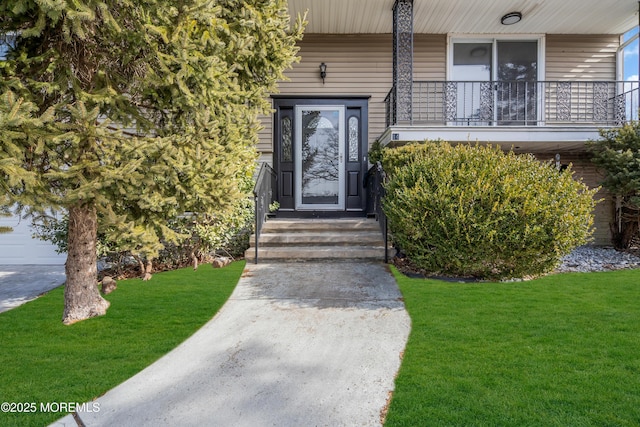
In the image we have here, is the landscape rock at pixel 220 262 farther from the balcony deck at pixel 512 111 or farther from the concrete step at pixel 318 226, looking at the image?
the balcony deck at pixel 512 111

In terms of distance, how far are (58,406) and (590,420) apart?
312 centimetres

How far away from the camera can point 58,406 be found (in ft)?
8.21

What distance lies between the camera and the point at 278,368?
10.0ft

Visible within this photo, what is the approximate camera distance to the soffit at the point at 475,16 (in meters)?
7.48

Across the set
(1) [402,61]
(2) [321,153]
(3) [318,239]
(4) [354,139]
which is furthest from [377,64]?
(3) [318,239]

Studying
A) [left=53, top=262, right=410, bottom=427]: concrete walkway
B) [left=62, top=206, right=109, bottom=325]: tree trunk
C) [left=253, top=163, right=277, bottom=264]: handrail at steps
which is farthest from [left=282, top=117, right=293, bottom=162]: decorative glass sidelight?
[left=62, top=206, right=109, bottom=325]: tree trunk

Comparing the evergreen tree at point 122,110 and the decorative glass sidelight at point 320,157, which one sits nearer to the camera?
the evergreen tree at point 122,110

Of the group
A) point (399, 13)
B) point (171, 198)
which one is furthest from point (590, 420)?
point (399, 13)

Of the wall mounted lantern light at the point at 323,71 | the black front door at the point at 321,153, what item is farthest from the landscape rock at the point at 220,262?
the wall mounted lantern light at the point at 323,71

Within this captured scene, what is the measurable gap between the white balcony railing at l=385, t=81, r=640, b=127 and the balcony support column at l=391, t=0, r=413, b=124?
1.32ft

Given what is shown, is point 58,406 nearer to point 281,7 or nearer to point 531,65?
point 281,7

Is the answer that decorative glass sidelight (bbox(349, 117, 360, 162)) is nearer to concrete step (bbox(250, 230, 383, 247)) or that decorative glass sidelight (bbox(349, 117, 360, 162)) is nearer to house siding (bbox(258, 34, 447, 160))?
house siding (bbox(258, 34, 447, 160))

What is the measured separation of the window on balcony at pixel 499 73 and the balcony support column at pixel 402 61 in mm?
1534

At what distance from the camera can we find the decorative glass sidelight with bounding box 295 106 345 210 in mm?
8867
